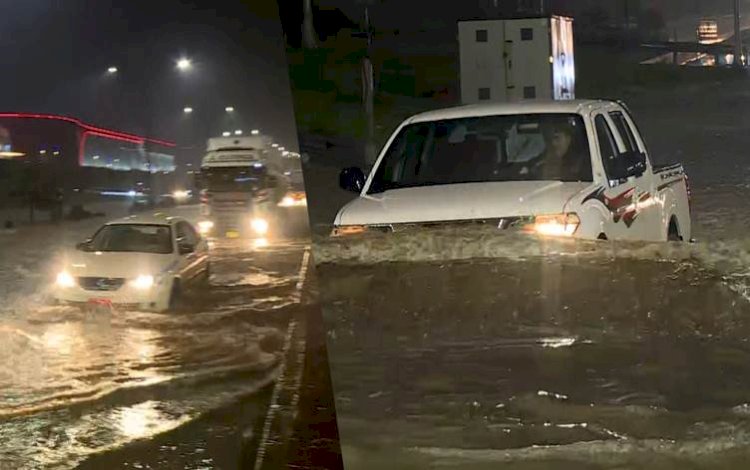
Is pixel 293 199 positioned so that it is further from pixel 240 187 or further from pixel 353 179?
pixel 353 179

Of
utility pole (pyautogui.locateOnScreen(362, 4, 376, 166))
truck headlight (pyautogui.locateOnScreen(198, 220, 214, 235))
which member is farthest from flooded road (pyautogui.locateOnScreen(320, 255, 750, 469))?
utility pole (pyautogui.locateOnScreen(362, 4, 376, 166))

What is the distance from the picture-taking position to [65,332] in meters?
3.68

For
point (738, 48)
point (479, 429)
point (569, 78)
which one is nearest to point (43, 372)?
point (479, 429)

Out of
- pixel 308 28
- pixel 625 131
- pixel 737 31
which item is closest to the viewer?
pixel 308 28

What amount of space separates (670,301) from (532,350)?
3.39 feet

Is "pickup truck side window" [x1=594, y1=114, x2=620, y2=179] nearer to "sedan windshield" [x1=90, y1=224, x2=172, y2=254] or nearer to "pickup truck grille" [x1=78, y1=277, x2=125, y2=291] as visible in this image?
"sedan windshield" [x1=90, y1=224, x2=172, y2=254]

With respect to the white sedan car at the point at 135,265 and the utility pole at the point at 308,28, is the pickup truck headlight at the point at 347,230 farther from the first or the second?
the white sedan car at the point at 135,265

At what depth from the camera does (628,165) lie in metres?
6.43

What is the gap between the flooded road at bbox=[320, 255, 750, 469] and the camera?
4.20 meters

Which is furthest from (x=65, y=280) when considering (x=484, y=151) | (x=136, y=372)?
(x=484, y=151)

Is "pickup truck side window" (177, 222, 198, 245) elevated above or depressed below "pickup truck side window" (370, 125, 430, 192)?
below

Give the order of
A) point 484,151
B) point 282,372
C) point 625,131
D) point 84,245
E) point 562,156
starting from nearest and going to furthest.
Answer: point 84,245
point 282,372
point 484,151
point 562,156
point 625,131

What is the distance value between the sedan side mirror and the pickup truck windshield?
0.07 metres

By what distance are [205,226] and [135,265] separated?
263 mm
